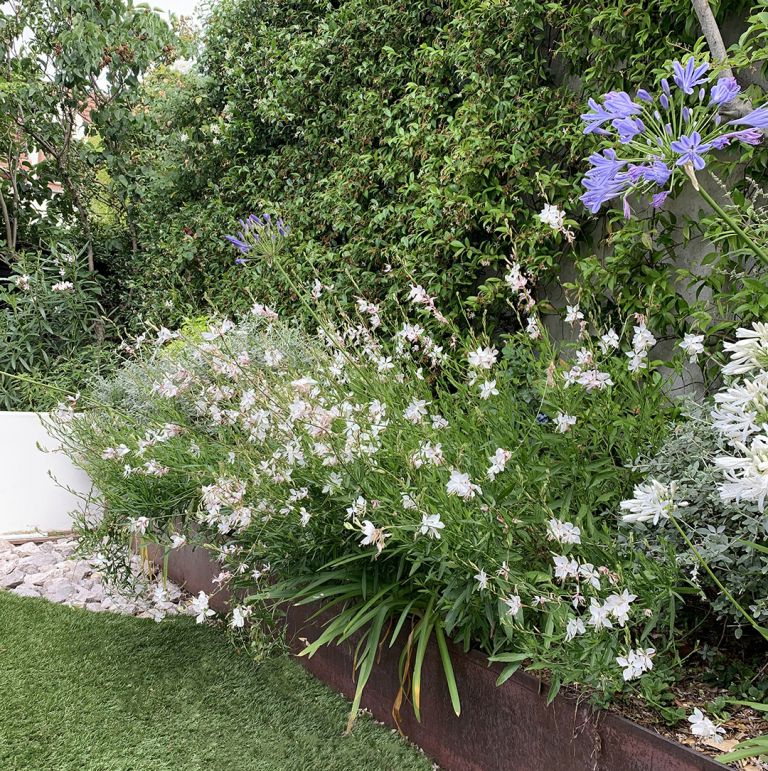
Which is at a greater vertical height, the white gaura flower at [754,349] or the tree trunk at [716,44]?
the tree trunk at [716,44]

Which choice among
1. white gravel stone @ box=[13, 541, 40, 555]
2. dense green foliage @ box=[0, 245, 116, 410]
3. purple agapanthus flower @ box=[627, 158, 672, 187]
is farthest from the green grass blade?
dense green foliage @ box=[0, 245, 116, 410]

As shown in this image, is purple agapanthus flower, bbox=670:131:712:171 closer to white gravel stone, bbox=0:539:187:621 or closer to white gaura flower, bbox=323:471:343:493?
white gaura flower, bbox=323:471:343:493

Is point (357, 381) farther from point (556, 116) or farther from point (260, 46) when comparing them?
point (260, 46)

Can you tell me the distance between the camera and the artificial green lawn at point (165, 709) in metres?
2.09

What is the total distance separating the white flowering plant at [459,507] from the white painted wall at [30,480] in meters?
3.22

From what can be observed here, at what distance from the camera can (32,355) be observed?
21.0ft

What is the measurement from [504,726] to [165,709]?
1250mm

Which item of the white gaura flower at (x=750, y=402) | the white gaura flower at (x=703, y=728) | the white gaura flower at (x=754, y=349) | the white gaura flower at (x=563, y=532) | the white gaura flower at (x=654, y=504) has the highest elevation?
the white gaura flower at (x=754, y=349)

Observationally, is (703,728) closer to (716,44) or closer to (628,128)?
(628,128)

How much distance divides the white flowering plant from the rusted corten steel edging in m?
0.07

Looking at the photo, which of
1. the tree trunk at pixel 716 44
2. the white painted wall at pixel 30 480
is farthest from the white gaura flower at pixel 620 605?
Answer: the white painted wall at pixel 30 480

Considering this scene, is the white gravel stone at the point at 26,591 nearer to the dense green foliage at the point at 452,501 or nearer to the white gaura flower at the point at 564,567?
the dense green foliage at the point at 452,501

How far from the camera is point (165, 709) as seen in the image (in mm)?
2408

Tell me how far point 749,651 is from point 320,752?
125 centimetres
